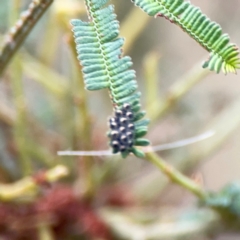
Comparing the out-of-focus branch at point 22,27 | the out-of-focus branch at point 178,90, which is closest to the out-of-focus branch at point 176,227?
the out-of-focus branch at point 178,90

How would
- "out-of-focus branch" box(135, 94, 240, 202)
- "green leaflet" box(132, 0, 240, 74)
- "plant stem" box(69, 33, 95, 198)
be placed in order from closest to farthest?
1. "green leaflet" box(132, 0, 240, 74)
2. "plant stem" box(69, 33, 95, 198)
3. "out-of-focus branch" box(135, 94, 240, 202)

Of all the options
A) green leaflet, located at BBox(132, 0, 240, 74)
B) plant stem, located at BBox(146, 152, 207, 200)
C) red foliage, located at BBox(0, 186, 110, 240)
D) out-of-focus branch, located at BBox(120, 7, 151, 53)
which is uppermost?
out-of-focus branch, located at BBox(120, 7, 151, 53)

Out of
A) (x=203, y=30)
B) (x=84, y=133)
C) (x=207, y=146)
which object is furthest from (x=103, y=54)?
(x=207, y=146)

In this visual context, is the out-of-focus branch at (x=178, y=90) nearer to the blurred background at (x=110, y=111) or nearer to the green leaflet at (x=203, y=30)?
the blurred background at (x=110, y=111)

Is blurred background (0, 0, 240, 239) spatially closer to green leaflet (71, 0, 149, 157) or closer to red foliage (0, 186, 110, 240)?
red foliage (0, 186, 110, 240)

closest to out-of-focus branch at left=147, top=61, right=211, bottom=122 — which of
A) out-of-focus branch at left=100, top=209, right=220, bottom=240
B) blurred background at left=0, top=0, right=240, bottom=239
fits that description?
blurred background at left=0, top=0, right=240, bottom=239

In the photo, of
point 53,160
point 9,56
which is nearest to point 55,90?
point 53,160
